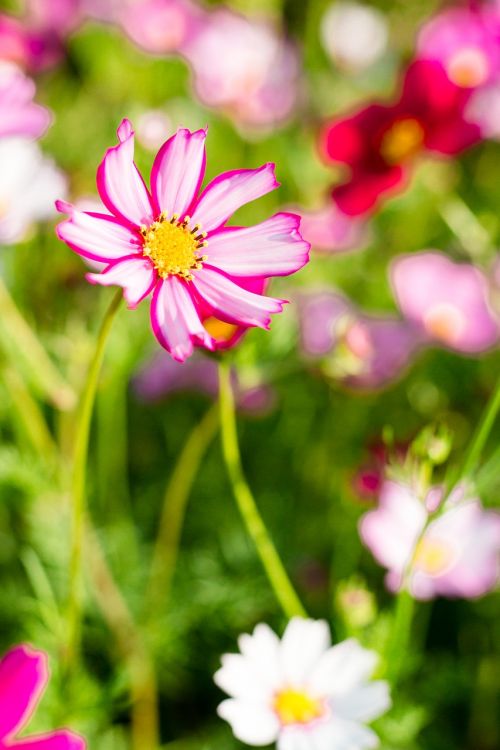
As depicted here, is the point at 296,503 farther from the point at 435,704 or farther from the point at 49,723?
the point at 49,723

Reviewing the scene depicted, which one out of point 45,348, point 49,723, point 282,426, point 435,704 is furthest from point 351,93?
point 49,723

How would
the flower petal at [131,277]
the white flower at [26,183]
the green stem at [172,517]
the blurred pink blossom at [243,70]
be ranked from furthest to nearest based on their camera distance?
1. the blurred pink blossom at [243,70]
2. the green stem at [172,517]
3. the white flower at [26,183]
4. the flower petal at [131,277]

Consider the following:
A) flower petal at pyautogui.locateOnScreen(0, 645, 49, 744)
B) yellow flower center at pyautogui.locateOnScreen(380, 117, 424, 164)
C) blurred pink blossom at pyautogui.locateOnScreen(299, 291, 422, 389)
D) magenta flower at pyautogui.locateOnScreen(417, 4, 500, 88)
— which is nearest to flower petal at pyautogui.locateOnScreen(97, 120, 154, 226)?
flower petal at pyautogui.locateOnScreen(0, 645, 49, 744)

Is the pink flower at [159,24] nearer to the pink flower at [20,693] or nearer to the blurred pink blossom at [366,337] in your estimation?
the blurred pink blossom at [366,337]

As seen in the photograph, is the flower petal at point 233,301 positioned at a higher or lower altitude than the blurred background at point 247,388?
lower

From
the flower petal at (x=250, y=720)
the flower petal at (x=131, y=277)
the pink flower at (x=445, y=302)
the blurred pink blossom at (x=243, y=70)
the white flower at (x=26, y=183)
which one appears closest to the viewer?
the flower petal at (x=131, y=277)

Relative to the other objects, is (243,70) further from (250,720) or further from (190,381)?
(250,720)

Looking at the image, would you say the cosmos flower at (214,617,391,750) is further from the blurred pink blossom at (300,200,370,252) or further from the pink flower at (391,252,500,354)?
the blurred pink blossom at (300,200,370,252)

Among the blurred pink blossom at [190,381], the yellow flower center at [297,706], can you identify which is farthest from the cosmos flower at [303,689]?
the blurred pink blossom at [190,381]
